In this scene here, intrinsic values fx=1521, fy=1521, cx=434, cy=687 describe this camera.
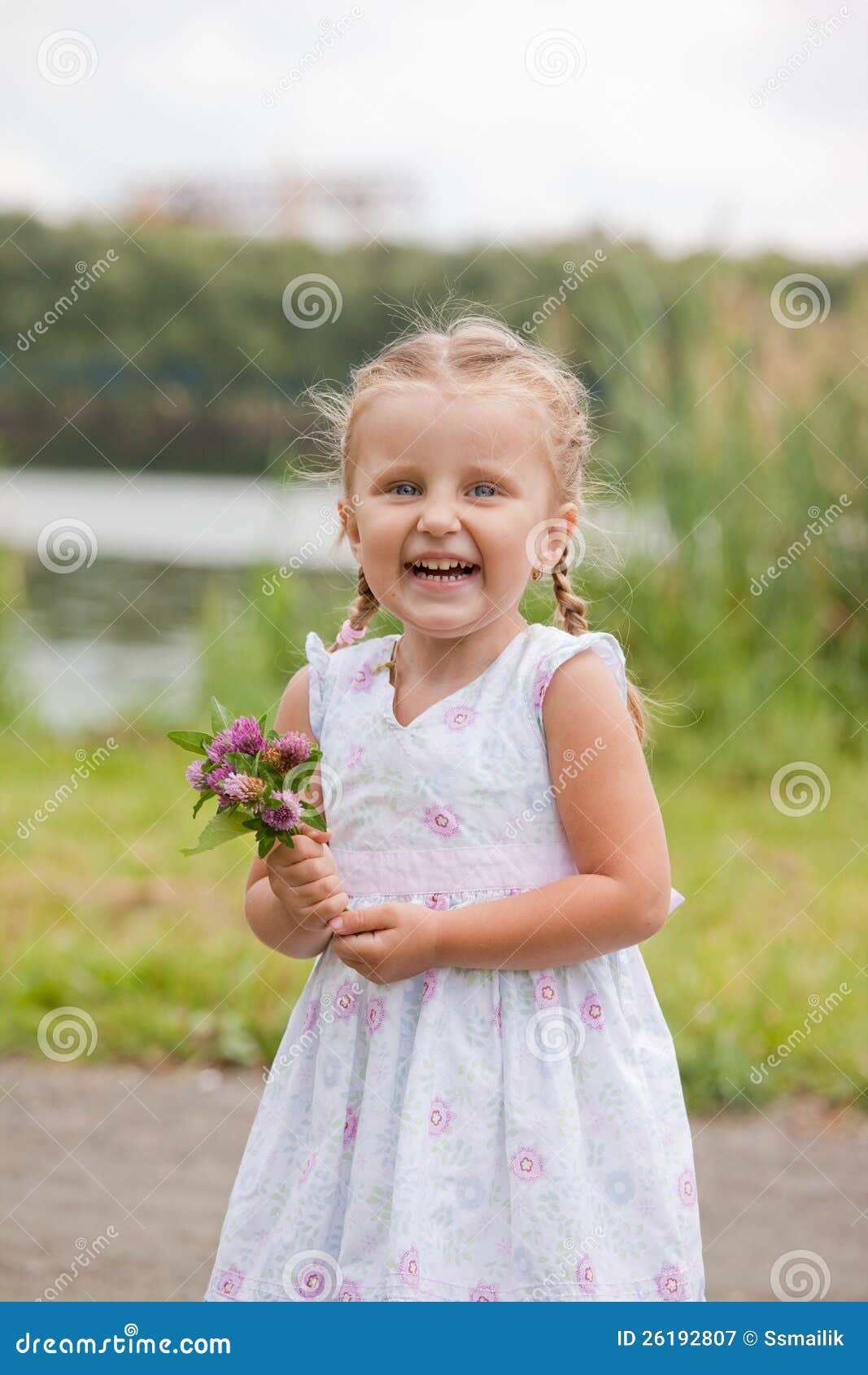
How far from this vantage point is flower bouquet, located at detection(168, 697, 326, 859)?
5.25 ft

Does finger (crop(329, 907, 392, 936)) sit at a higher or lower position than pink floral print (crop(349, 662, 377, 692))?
lower

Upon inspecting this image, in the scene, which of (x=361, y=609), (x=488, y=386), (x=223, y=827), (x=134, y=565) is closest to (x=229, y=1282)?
(x=223, y=827)

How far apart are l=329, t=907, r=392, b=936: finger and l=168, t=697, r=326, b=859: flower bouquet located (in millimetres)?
123

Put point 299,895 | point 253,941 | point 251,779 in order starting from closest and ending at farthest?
1. point 251,779
2. point 299,895
3. point 253,941

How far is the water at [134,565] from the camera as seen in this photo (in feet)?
22.0

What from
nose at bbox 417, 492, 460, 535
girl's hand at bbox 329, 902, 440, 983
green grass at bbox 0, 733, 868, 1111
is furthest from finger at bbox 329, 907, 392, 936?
green grass at bbox 0, 733, 868, 1111

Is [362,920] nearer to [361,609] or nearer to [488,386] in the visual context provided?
[361,609]

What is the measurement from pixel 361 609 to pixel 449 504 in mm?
325

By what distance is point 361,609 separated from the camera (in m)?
2.00

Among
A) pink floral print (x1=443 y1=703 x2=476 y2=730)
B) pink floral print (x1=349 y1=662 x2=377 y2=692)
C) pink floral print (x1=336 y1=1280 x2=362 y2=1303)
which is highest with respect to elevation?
pink floral print (x1=349 y1=662 x2=377 y2=692)

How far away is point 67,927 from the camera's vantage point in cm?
414

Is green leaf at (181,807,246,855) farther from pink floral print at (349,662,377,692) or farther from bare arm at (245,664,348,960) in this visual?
pink floral print at (349,662,377,692)
